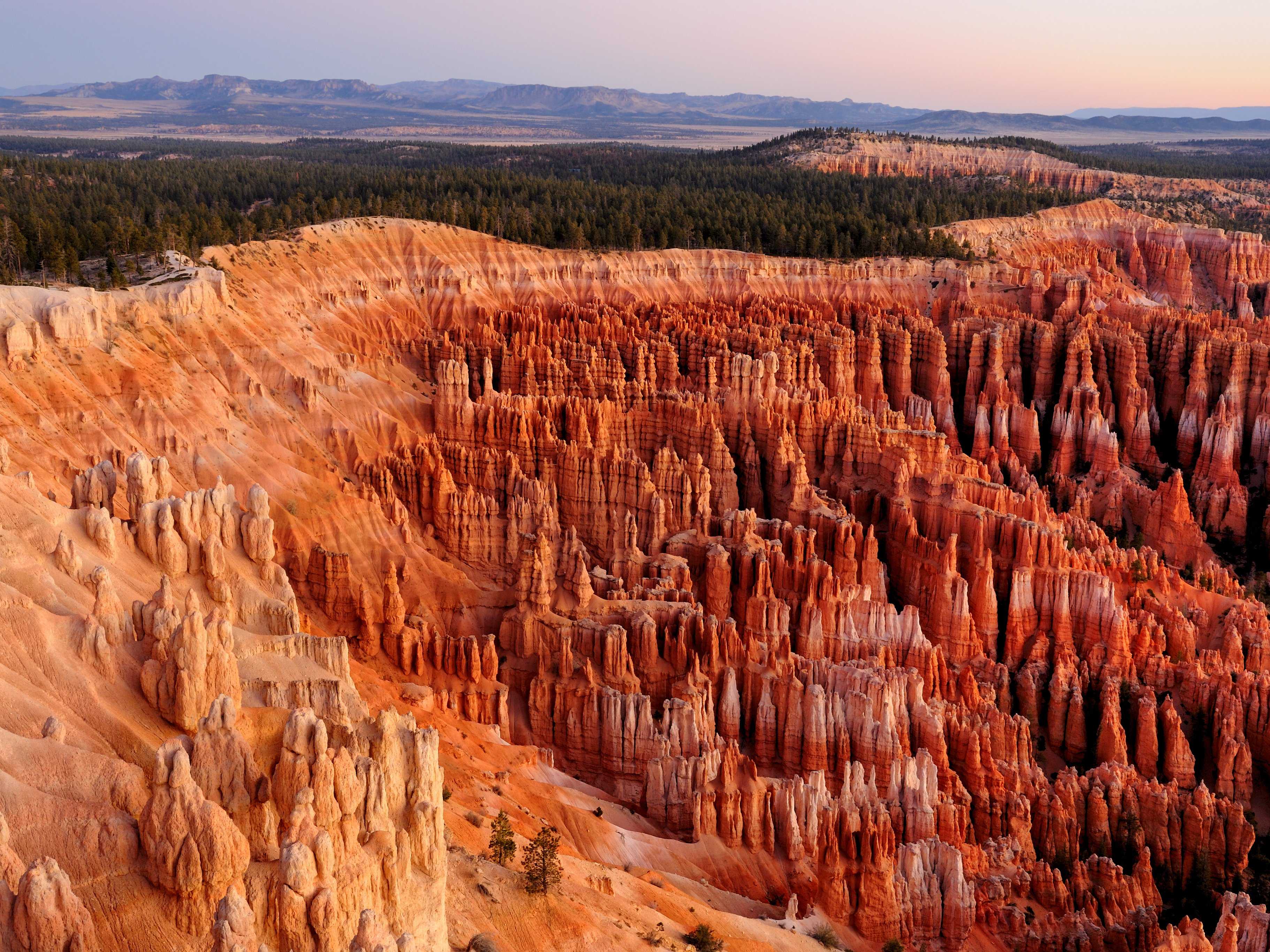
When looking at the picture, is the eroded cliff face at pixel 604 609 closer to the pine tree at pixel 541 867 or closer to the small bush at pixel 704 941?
the pine tree at pixel 541 867

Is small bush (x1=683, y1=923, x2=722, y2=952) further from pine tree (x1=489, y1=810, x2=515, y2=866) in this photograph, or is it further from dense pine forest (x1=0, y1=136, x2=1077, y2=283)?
dense pine forest (x1=0, y1=136, x2=1077, y2=283)

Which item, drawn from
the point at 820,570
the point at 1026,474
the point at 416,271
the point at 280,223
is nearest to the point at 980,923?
the point at 820,570

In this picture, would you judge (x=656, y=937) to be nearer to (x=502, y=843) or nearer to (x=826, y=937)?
(x=502, y=843)

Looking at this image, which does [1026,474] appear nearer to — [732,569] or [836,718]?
Result: [732,569]

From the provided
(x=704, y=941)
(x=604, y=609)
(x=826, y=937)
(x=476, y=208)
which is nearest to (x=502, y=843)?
(x=704, y=941)

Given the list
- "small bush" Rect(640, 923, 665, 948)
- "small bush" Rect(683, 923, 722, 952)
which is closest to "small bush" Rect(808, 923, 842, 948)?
"small bush" Rect(683, 923, 722, 952)

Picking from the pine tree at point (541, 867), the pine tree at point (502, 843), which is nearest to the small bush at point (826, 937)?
the pine tree at point (541, 867)
